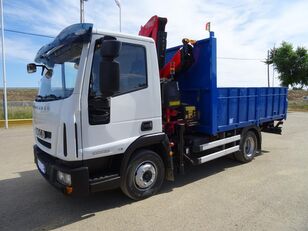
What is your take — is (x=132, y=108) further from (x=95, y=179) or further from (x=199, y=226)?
(x=199, y=226)

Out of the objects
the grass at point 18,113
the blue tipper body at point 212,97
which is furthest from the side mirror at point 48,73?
the grass at point 18,113

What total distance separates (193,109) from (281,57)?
2912cm

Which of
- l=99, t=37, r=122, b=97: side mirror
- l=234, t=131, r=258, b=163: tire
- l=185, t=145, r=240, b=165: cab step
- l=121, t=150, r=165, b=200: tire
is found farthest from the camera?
l=234, t=131, r=258, b=163: tire

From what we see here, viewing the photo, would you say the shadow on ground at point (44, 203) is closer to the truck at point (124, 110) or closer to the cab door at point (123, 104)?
the truck at point (124, 110)

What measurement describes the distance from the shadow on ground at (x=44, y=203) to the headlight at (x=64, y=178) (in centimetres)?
59

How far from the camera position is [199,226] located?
3.32 meters

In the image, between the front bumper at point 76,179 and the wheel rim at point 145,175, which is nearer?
the front bumper at point 76,179

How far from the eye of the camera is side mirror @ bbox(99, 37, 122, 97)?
3.06 metres

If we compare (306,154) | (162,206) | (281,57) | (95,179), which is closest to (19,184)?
(95,179)

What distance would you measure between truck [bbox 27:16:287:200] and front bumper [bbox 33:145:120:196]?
0.01 m

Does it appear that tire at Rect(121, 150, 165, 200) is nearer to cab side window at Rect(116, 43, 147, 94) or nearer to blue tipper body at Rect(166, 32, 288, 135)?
cab side window at Rect(116, 43, 147, 94)

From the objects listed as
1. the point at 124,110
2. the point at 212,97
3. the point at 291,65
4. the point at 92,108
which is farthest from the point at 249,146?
the point at 291,65

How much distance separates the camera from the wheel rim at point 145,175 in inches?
161

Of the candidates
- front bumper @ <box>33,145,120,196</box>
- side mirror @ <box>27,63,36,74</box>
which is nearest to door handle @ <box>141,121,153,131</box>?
front bumper @ <box>33,145,120,196</box>
